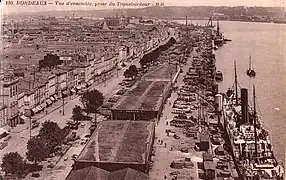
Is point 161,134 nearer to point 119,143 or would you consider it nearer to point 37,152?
point 119,143

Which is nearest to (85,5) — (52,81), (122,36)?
(52,81)

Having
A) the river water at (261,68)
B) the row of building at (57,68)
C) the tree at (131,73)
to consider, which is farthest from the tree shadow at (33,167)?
the tree at (131,73)

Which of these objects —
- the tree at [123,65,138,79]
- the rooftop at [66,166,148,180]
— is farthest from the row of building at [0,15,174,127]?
the rooftop at [66,166,148,180]

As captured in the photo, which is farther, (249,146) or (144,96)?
(144,96)

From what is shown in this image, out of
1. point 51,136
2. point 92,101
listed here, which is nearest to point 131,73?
point 92,101

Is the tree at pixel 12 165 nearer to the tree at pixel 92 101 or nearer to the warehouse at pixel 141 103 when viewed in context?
the warehouse at pixel 141 103

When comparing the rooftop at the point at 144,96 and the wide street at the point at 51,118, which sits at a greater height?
the rooftop at the point at 144,96

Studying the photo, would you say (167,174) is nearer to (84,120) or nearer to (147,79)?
(84,120)
